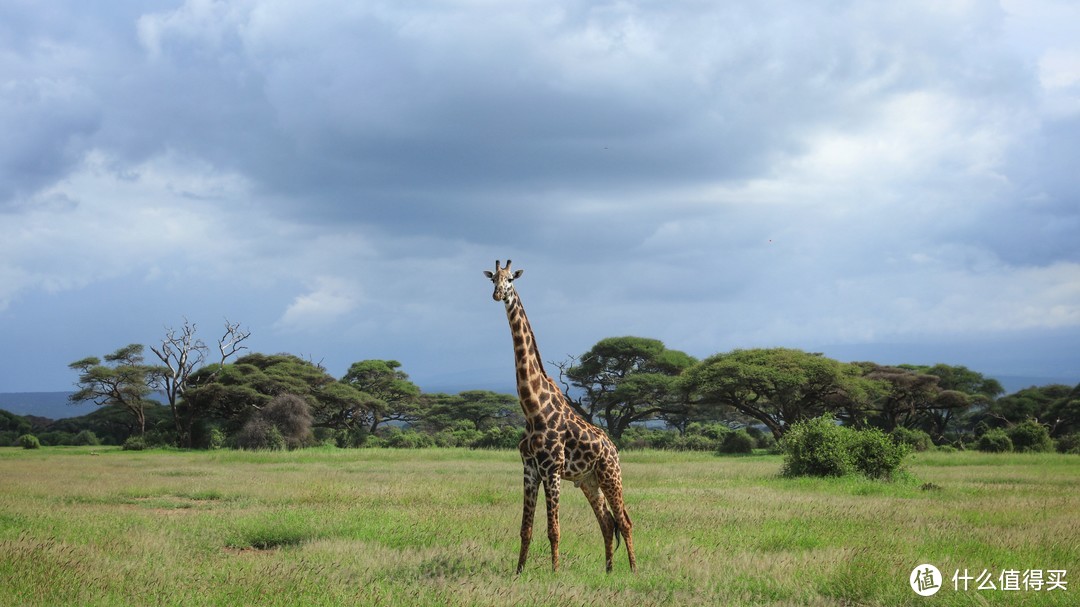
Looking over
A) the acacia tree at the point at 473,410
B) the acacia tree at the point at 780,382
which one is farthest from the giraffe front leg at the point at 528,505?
the acacia tree at the point at 473,410

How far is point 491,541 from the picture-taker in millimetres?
12617

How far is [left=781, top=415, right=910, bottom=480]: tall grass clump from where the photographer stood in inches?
977

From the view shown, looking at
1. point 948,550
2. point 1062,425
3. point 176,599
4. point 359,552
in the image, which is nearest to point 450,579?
point 359,552

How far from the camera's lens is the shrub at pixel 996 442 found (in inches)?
1596

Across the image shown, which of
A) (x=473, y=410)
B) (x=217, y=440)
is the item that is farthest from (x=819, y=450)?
(x=473, y=410)

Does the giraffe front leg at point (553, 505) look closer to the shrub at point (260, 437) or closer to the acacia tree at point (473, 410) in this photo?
the shrub at point (260, 437)

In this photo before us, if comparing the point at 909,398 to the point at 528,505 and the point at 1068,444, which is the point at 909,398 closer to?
the point at 1068,444

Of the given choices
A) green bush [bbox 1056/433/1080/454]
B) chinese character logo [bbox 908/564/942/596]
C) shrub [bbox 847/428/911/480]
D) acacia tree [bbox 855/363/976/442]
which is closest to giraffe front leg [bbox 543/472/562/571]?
chinese character logo [bbox 908/564/942/596]

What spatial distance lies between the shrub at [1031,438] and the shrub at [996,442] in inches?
14.9

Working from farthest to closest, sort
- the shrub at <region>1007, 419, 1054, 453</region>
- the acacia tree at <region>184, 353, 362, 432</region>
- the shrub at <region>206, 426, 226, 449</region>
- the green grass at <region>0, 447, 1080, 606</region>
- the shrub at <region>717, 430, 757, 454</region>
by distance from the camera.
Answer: the acacia tree at <region>184, 353, 362, 432</region> → the shrub at <region>206, 426, 226, 449</region> → the shrub at <region>717, 430, 757, 454</region> → the shrub at <region>1007, 419, 1054, 453</region> → the green grass at <region>0, 447, 1080, 606</region>

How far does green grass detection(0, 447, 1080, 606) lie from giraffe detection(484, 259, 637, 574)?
618 millimetres

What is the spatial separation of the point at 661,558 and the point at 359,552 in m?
4.12

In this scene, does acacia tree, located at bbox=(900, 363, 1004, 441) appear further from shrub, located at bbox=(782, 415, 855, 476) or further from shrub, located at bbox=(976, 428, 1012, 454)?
shrub, located at bbox=(782, 415, 855, 476)

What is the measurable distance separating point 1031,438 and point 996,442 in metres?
1.52
